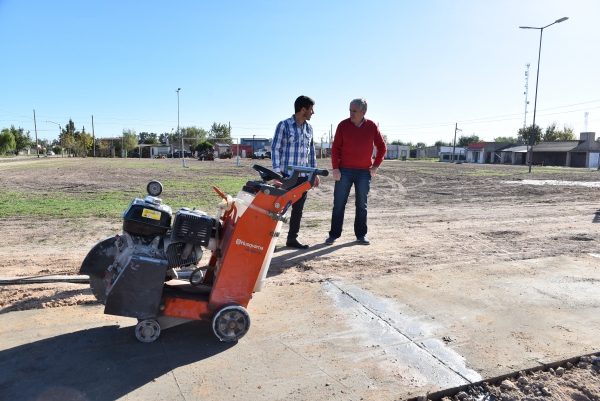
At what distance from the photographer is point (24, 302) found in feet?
11.4

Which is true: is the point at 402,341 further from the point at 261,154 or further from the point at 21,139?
the point at 21,139

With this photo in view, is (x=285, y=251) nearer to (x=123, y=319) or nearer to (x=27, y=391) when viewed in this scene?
(x=123, y=319)

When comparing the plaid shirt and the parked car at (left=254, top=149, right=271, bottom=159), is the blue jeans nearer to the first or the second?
the plaid shirt

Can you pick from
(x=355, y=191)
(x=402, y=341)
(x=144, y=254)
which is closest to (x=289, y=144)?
(x=355, y=191)

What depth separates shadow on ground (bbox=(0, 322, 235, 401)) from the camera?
2.32 metres

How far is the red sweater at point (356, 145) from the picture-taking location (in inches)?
219

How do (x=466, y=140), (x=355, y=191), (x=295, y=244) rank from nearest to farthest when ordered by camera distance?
(x=295, y=244) → (x=355, y=191) → (x=466, y=140)

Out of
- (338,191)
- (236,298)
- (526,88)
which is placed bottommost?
(236,298)

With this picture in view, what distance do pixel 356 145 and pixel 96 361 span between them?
398 centimetres

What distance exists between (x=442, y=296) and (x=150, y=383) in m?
2.61

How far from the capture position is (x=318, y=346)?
2922mm

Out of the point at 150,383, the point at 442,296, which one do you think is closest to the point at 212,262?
the point at 150,383

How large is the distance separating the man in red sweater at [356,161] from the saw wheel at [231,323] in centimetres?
295

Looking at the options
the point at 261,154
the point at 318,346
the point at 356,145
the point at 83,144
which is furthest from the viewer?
the point at 83,144
